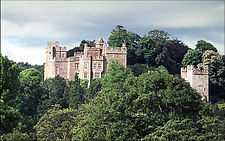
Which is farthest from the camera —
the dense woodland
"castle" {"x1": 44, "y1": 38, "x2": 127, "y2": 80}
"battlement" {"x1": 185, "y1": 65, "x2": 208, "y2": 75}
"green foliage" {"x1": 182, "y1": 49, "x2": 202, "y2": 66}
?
"green foliage" {"x1": 182, "y1": 49, "x2": 202, "y2": 66}

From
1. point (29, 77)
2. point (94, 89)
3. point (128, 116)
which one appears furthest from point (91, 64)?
point (128, 116)

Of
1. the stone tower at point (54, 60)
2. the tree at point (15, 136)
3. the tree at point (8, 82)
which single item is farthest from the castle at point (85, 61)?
the tree at point (15, 136)

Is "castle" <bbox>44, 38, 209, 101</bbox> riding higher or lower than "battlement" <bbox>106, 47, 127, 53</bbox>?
lower

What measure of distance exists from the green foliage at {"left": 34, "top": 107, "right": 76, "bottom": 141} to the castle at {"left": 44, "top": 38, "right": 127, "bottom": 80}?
30.1 meters

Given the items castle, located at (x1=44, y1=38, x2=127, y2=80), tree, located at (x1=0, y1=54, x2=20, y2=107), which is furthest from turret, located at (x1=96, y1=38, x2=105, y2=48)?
tree, located at (x1=0, y1=54, x2=20, y2=107)

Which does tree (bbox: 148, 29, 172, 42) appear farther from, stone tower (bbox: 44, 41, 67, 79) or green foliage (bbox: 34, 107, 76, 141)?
green foliage (bbox: 34, 107, 76, 141)

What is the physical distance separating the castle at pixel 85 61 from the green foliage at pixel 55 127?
30113 mm

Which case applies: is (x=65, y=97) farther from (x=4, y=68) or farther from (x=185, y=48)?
(x=4, y=68)

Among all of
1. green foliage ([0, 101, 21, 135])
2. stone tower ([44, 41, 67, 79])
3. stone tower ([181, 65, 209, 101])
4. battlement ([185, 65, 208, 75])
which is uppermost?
stone tower ([44, 41, 67, 79])

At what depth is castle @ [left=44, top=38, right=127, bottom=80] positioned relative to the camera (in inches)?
2761

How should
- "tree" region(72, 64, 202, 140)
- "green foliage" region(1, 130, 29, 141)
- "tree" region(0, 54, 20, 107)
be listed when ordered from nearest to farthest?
"green foliage" region(1, 130, 29, 141) < "tree" region(0, 54, 20, 107) < "tree" region(72, 64, 202, 140)

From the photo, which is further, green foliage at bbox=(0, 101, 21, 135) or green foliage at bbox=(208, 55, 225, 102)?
green foliage at bbox=(208, 55, 225, 102)

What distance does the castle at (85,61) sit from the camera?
70.1 metres

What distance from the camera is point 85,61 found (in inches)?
2808
